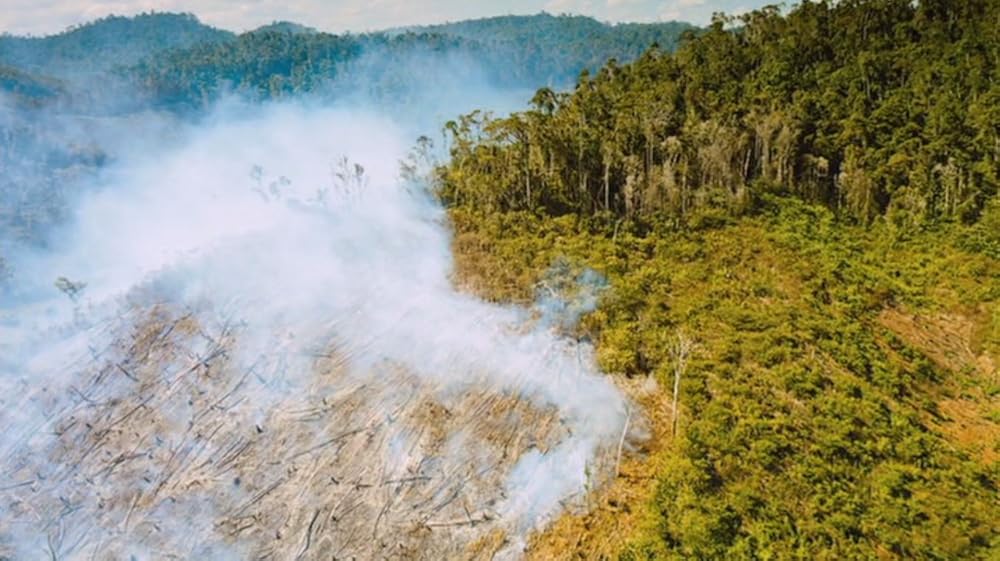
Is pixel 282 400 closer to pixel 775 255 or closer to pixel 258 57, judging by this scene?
pixel 775 255

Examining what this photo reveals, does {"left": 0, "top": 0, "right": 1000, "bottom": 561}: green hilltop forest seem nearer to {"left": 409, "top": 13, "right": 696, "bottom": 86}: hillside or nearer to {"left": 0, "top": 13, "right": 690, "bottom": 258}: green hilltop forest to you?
{"left": 0, "top": 13, "right": 690, "bottom": 258}: green hilltop forest

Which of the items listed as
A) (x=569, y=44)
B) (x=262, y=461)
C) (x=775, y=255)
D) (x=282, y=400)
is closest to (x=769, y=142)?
(x=775, y=255)

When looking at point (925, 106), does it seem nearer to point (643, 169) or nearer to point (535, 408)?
point (643, 169)

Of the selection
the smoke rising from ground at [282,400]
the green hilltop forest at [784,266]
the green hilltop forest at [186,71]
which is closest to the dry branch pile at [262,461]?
the smoke rising from ground at [282,400]

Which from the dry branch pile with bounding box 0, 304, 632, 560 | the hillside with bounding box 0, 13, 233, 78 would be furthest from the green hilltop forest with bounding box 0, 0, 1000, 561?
the hillside with bounding box 0, 13, 233, 78

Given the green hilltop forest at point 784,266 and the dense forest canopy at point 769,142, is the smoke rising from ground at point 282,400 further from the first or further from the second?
the dense forest canopy at point 769,142

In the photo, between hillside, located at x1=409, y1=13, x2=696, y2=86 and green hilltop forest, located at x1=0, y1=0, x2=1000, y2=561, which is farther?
hillside, located at x1=409, y1=13, x2=696, y2=86
